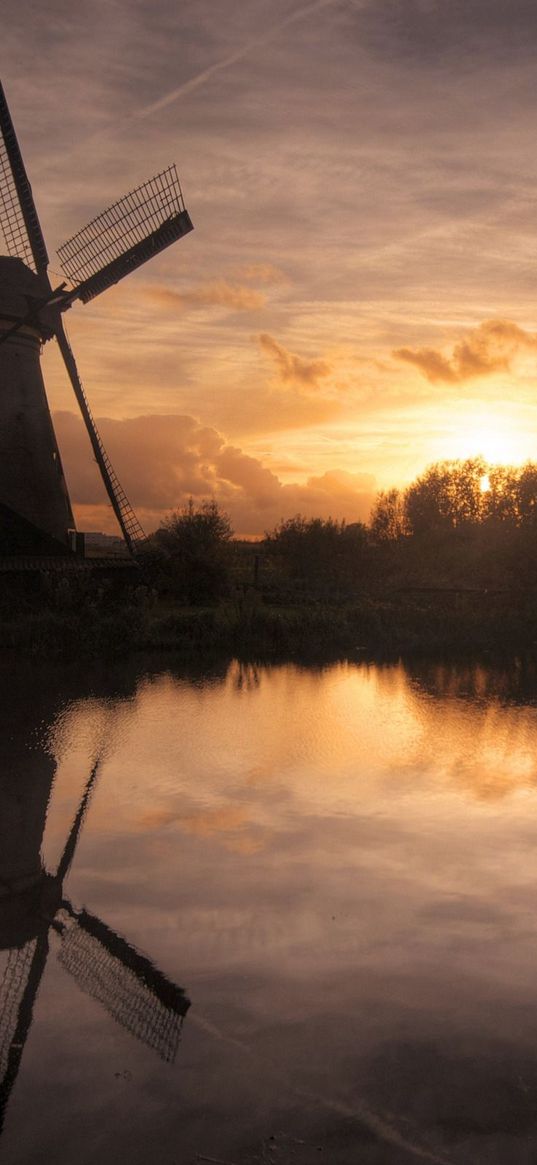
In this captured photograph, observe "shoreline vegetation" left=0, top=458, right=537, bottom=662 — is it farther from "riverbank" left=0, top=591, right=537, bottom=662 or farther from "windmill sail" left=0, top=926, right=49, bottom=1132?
"windmill sail" left=0, top=926, right=49, bottom=1132

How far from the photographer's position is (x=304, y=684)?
23.2 meters

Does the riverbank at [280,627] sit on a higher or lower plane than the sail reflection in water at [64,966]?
higher

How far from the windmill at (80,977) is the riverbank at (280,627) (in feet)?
53.0

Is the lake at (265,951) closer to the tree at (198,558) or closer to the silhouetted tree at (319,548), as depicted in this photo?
the tree at (198,558)

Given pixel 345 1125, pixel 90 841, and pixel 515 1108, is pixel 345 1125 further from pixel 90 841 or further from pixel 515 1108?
pixel 90 841

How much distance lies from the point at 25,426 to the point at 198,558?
402 inches

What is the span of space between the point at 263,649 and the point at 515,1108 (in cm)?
2273

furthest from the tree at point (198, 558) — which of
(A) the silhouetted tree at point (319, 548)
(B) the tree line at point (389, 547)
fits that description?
(A) the silhouetted tree at point (319, 548)

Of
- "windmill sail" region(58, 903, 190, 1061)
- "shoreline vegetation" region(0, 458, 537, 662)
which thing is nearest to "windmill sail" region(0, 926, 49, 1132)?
"windmill sail" region(58, 903, 190, 1061)

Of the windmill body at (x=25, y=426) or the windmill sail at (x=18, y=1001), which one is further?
the windmill body at (x=25, y=426)

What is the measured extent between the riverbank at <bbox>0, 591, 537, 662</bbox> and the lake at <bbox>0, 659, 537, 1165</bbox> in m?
9.07

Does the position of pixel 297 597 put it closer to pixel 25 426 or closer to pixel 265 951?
pixel 25 426

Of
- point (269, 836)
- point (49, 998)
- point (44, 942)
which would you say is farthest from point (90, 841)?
point (49, 998)

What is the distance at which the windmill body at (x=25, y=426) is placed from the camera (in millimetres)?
25531
